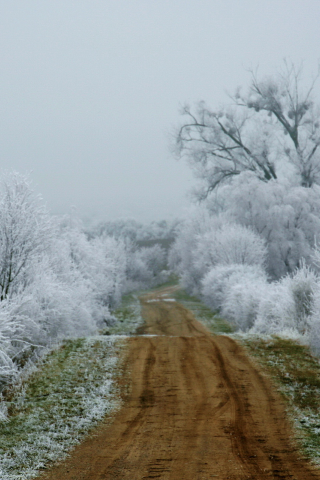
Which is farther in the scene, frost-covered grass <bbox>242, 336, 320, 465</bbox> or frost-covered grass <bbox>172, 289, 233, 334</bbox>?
frost-covered grass <bbox>172, 289, 233, 334</bbox>

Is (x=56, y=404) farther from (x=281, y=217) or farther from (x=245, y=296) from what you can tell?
(x=281, y=217)

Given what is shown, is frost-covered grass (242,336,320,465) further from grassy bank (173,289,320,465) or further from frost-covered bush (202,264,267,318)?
frost-covered bush (202,264,267,318)

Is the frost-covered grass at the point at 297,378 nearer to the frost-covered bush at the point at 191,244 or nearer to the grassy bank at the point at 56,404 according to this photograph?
the grassy bank at the point at 56,404

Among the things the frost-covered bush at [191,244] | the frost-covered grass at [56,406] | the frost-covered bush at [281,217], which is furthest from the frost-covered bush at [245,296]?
the frost-covered bush at [191,244]

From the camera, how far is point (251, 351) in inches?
531

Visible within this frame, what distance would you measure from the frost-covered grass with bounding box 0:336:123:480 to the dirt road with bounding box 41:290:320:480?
0.41m

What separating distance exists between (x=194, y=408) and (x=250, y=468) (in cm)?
288

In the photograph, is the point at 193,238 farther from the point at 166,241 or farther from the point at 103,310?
the point at 166,241

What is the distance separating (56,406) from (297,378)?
5.80 metres

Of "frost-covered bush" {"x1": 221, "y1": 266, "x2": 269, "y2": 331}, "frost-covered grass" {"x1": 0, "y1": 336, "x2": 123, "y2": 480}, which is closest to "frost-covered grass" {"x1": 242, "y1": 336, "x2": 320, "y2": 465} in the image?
"frost-covered grass" {"x1": 0, "y1": 336, "x2": 123, "y2": 480}

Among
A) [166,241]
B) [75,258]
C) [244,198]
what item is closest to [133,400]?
[75,258]

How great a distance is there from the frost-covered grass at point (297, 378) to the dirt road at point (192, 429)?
0.28 metres

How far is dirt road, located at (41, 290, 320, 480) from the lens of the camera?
20.4 ft

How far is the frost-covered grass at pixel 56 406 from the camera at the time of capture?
6.95m
